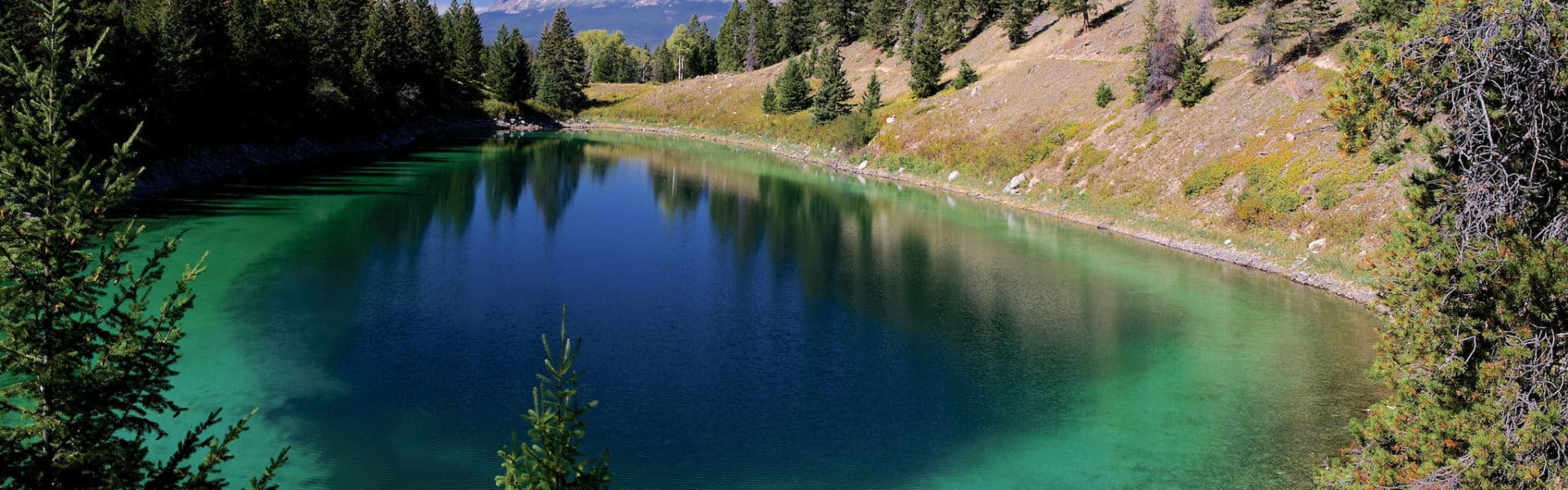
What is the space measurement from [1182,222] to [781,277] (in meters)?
20.0

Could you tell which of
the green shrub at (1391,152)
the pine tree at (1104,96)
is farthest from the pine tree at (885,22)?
the green shrub at (1391,152)

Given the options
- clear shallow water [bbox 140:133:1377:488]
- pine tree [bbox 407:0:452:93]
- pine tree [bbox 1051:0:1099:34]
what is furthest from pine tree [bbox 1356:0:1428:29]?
pine tree [bbox 407:0:452:93]

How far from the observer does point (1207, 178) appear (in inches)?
1624

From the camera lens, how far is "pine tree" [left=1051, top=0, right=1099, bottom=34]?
71.8 metres

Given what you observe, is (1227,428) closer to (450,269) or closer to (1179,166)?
(450,269)

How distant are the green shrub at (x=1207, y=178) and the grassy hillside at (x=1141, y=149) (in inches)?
2.1

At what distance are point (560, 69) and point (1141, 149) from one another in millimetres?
85225

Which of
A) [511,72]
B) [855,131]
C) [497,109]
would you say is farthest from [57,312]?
[511,72]

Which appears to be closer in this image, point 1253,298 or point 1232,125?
point 1253,298

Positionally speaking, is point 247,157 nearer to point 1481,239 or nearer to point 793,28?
point 1481,239

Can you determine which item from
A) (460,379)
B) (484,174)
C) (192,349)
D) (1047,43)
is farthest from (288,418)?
(1047,43)

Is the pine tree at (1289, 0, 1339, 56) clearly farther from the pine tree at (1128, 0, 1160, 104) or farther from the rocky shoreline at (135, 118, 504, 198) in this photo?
the rocky shoreline at (135, 118, 504, 198)

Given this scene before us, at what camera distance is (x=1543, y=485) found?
35.5 feet

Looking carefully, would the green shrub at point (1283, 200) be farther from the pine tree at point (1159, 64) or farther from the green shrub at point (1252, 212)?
the pine tree at point (1159, 64)
